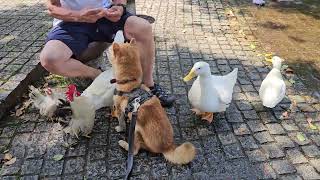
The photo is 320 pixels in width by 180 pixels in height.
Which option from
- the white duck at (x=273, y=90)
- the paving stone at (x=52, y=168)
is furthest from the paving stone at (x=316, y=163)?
the paving stone at (x=52, y=168)

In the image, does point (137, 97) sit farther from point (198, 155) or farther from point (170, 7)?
point (170, 7)

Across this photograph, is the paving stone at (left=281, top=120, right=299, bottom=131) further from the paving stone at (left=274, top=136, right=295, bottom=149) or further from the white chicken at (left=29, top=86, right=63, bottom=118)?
the white chicken at (left=29, top=86, right=63, bottom=118)

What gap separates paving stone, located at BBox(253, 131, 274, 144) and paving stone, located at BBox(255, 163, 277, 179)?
32cm

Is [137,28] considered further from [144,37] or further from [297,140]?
[297,140]

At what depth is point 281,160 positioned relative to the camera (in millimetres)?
3113

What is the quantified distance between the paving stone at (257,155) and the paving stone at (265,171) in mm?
62

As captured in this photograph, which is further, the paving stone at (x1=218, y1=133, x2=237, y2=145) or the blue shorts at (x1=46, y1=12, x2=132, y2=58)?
the blue shorts at (x1=46, y1=12, x2=132, y2=58)

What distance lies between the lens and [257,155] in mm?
3156

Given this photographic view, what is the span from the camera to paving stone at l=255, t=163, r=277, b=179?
2.93 meters

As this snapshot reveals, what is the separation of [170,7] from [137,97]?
418 cm

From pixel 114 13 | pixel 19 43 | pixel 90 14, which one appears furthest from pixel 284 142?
pixel 19 43

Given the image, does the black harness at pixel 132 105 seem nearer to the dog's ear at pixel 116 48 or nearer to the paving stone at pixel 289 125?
the dog's ear at pixel 116 48

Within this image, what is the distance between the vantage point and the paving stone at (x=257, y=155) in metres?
3.10

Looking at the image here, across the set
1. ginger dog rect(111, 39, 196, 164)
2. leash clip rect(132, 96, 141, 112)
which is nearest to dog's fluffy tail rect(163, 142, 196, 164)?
ginger dog rect(111, 39, 196, 164)
